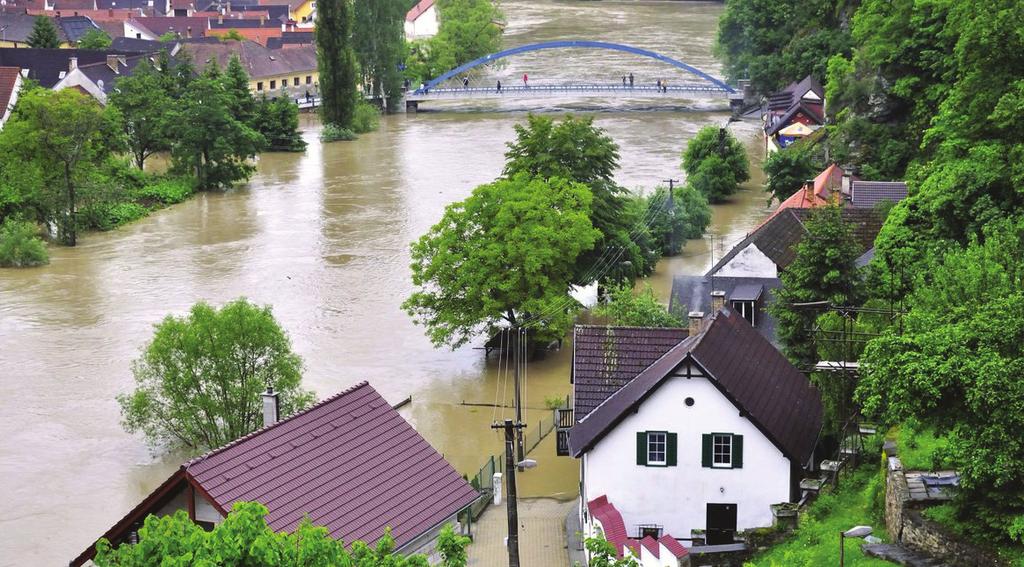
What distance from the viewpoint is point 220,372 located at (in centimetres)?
3150

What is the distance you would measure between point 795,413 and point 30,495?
16.0 m

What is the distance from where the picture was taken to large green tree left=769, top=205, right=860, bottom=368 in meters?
28.9

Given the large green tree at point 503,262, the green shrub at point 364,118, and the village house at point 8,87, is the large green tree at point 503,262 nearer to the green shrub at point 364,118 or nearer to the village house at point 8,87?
the village house at point 8,87

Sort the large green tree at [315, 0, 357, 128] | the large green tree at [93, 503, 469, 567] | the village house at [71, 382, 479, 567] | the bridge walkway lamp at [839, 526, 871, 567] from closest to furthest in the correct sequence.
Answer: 1. the large green tree at [93, 503, 469, 567]
2. the bridge walkway lamp at [839, 526, 871, 567]
3. the village house at [71, 382, 479, 567]
4. the large green tree at [315, 0, 357, 128]

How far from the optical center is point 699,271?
157 ft

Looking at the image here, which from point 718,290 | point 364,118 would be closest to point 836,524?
point 718,290

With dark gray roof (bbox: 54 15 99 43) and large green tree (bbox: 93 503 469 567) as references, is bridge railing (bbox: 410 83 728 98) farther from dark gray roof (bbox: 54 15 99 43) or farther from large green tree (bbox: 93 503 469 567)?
large green tree (bbox: 93 503 469 567)

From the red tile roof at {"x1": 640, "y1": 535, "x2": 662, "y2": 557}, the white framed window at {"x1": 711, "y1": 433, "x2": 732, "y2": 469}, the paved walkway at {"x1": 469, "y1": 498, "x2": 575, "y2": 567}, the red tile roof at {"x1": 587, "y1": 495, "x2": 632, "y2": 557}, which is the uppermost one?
the white framed window at {"x1": 711, "y1": 433, "x2": 732, "y2": 469}

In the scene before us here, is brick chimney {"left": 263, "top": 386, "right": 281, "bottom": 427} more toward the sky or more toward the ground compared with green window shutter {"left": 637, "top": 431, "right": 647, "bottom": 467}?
more toward the sky

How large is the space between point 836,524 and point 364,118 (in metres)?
63.9

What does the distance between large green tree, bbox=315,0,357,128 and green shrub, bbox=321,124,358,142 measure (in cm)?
35

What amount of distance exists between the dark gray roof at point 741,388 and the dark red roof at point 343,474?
3.43 metres

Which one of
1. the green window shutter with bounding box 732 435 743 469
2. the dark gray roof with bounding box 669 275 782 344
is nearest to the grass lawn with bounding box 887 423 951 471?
the green window shutter with bounding box 732 435 743 469

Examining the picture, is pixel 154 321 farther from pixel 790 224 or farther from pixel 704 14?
pixel 704 14
